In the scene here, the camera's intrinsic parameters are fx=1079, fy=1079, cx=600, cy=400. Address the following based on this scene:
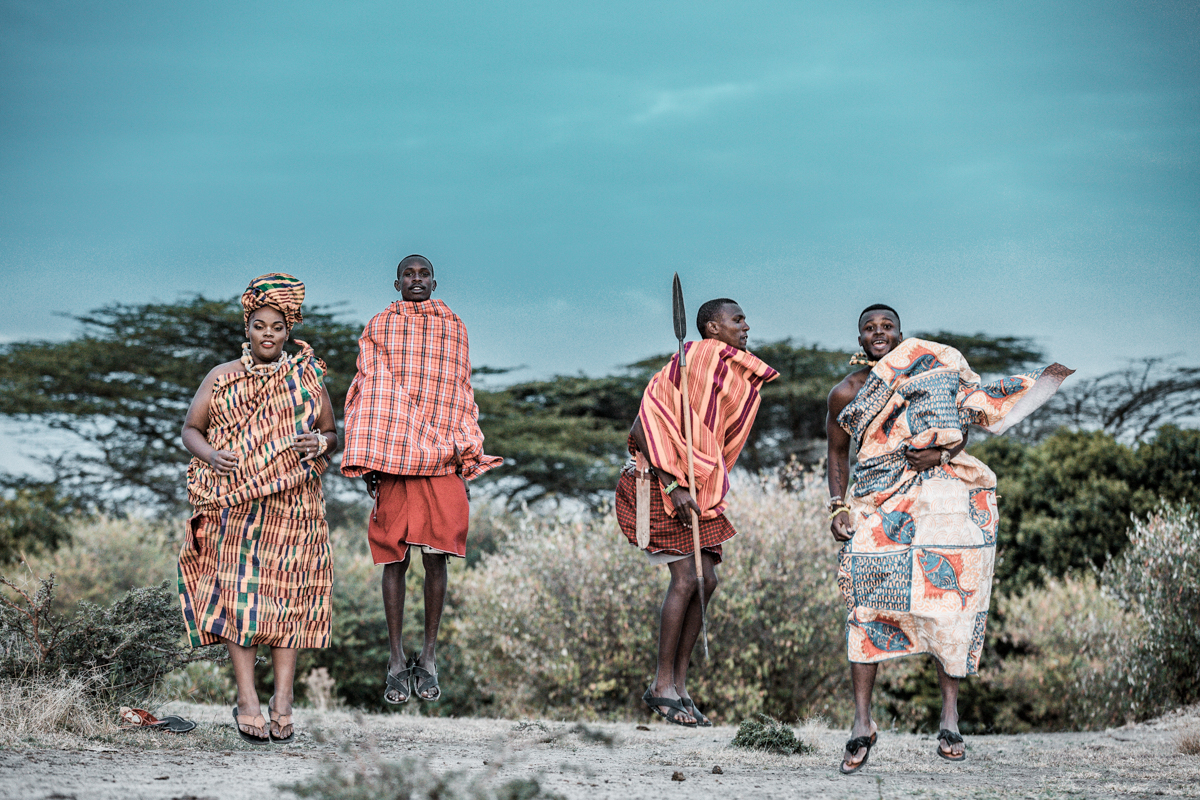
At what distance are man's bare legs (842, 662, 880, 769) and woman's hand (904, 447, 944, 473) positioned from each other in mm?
1016

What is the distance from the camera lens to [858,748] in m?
5.03

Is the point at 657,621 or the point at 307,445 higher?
the point at 307,445

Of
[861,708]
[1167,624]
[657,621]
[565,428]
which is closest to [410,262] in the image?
[861,708]

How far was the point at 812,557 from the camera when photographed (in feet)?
34.9

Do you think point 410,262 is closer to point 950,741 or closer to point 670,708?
point 670,708

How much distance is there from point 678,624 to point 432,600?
1.42 metres

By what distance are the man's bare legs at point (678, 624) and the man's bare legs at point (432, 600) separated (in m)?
1.26

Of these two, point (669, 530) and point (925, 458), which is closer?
point (925, 458)

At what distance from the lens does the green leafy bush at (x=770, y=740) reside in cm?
568

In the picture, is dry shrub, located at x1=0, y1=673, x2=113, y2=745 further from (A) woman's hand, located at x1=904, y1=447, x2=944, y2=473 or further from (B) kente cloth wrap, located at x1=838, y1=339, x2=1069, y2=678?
(A) woman's hand, located at x1=904, y1=447, x2=944, y2=473

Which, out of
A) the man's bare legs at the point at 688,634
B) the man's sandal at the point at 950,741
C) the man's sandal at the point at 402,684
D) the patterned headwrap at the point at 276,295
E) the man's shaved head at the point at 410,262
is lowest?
the man's sandal at the point at 950,741

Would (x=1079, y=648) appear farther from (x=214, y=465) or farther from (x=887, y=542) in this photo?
(x=214, y=465)

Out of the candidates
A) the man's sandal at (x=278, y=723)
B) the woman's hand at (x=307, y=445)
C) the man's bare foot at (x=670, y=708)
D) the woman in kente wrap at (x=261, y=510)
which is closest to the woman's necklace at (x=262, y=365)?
the woman in kente wrap at (x=261, y=510)

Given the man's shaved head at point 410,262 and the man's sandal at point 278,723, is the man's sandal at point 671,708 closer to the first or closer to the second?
the man's sandal at point 278,723
